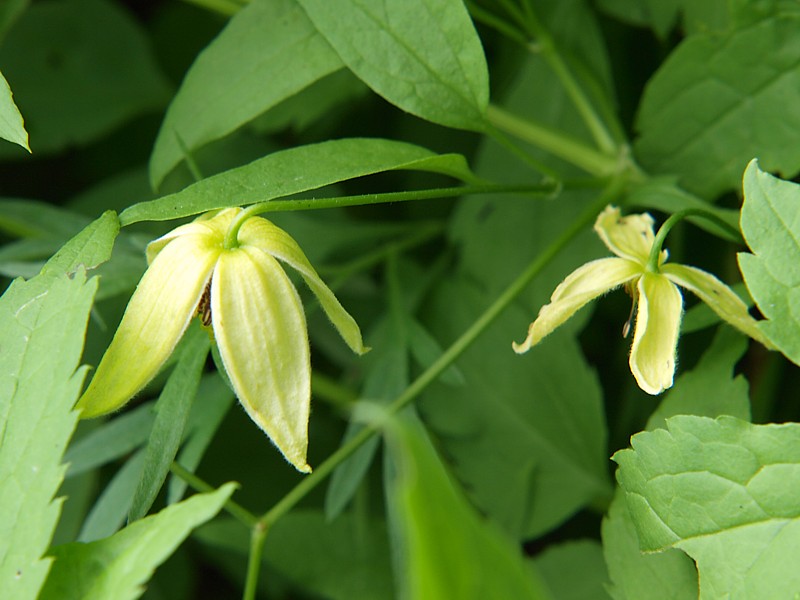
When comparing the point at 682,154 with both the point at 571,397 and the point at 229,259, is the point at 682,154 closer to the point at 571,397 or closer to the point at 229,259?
the point at 571,397

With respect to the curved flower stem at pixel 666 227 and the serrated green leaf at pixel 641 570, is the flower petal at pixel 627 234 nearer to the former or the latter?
the curved flower stem at pixel 666 227

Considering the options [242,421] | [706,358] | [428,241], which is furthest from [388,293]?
[706,358]

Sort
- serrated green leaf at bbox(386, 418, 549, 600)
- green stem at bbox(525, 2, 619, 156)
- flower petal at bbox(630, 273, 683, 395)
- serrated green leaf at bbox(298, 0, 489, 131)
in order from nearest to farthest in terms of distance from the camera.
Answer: serrated green leaf at bbox(386, 418, 549, 600)
flower petal at bbox(630, 273, 683, 395)
serrated green leaf at bbox(298, 0, 489, 131)
green stem at bbox(525, 2, 619, 156)

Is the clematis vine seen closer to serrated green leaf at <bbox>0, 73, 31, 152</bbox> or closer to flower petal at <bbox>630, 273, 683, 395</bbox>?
flower petal at <bbox>630, 273, 683, 395</bbox>

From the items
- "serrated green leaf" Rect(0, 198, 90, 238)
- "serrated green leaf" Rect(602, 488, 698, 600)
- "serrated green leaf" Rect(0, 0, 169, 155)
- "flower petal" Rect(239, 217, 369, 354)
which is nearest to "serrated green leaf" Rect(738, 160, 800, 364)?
"serrated green leaf" Rect(602, 488, 698, 600)

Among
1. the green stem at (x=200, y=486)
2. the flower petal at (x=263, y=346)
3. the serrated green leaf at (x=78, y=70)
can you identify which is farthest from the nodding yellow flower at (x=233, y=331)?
the serrated green leaf at (x=78, y=70)

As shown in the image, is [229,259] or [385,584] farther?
[385,584]
